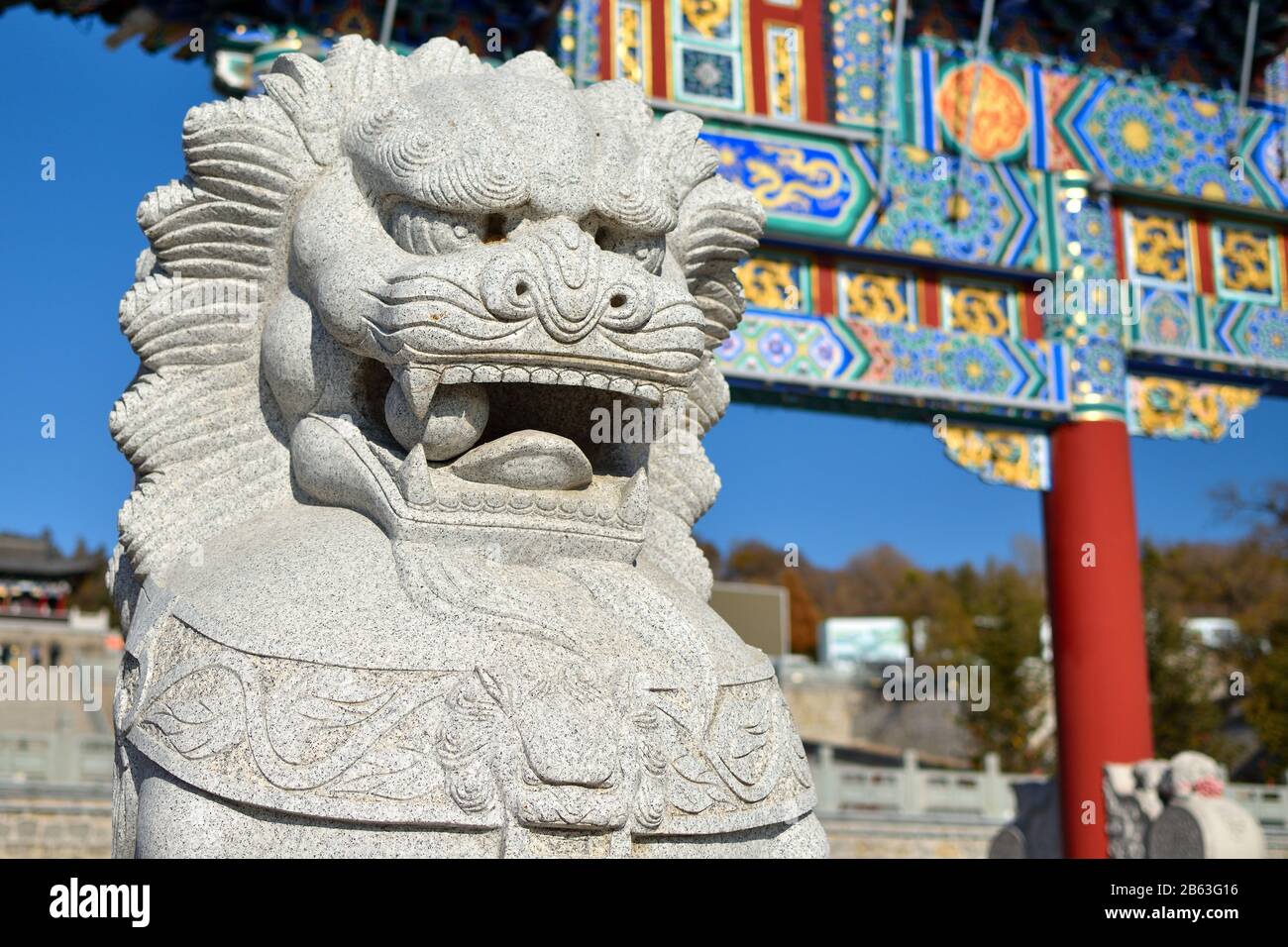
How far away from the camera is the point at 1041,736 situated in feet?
62.0

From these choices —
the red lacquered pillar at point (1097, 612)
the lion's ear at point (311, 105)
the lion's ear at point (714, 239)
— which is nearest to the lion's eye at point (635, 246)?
the lion's ear at point (714, 239)

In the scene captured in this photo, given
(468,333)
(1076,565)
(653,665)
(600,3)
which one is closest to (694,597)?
(653,665)

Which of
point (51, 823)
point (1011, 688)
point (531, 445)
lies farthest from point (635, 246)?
point (1011, 688)

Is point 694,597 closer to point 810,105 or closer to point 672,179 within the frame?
point 672,179

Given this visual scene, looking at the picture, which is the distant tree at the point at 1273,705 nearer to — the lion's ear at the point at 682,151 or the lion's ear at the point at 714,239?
the lion's ear at the point at 714,239

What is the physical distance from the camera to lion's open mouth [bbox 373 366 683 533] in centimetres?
187

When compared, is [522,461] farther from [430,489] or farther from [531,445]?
[430,489]

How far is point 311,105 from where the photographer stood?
6.77ft

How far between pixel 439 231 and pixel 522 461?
0.32m

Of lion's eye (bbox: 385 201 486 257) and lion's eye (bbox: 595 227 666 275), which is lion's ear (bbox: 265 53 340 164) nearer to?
lion's eye (bbox: 385 201 486 257)

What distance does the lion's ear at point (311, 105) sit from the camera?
2045mm

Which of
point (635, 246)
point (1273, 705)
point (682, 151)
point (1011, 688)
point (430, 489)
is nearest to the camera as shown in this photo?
point (430, 489)

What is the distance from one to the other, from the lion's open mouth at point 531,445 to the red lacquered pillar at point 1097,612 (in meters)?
4.55
